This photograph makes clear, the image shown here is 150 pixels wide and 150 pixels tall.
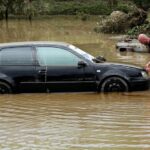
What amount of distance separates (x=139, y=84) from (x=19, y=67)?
9.38ft

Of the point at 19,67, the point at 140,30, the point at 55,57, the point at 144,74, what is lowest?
the point at 144,74

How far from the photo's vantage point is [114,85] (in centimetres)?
1285

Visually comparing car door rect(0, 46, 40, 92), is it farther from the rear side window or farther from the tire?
the tire

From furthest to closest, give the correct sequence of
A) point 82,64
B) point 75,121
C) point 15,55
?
point 15,55
point 82,64
point 75,121

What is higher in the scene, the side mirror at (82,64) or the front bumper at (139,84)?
the side mirror at (82,64)

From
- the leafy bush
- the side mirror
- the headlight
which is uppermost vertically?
the leafy bush

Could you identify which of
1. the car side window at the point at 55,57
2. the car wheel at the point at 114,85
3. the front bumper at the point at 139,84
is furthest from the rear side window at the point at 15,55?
the front bumper at the point at 139,84

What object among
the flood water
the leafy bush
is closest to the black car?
the flood water

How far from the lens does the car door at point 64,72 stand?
12.8 metres

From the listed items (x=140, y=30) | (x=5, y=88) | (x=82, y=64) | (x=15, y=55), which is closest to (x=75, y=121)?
(x=82, y=64)

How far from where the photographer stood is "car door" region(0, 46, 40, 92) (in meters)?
12.9

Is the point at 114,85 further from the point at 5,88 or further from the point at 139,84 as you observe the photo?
the point at 5,88

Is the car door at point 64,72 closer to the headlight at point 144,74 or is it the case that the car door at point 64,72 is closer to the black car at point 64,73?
the black car at point 64,73

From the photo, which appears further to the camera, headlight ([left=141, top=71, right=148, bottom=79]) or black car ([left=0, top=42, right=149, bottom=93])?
headlight ([left=141, top=71, right=148, bottom=79])
